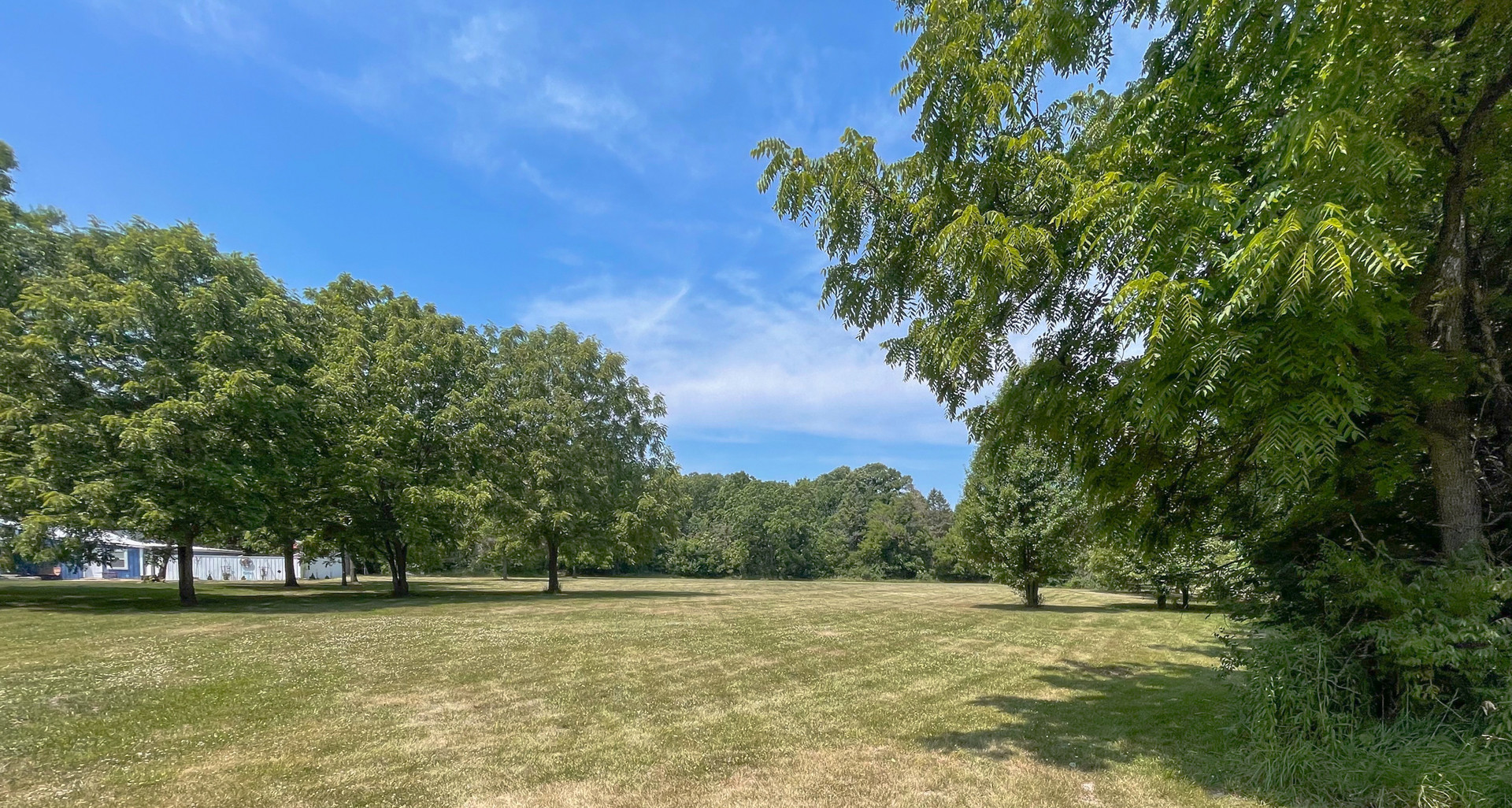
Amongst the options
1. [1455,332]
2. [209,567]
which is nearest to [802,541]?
[209,567]

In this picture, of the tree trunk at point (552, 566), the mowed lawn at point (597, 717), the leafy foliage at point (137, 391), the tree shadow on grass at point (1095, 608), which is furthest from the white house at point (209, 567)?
the tree shadow on grass at point (1095, 608)

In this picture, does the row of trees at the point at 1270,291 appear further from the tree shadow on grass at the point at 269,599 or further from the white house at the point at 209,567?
the white house at the point at 209,567

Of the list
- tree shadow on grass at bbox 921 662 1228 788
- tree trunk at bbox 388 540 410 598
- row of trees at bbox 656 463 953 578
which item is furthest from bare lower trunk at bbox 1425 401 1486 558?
row of trees at bbox 656 463 953 578

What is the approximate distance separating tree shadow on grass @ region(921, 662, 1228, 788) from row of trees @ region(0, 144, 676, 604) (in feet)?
74.2

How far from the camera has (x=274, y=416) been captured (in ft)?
71.1

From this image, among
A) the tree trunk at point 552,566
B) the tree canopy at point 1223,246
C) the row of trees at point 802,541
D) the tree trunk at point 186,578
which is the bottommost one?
the row of trees at point 802,541

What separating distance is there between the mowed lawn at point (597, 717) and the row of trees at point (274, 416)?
17.9 feet

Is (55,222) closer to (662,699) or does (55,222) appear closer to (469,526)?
(469,526)

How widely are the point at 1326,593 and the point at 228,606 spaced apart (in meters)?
27.7

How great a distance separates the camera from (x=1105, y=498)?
638cm

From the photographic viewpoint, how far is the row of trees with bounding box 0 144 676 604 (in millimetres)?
18562

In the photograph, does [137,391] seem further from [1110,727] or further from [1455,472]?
[1455,472]

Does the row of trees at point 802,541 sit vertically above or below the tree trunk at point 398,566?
below

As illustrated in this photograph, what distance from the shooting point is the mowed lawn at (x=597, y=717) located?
506 centimetres
